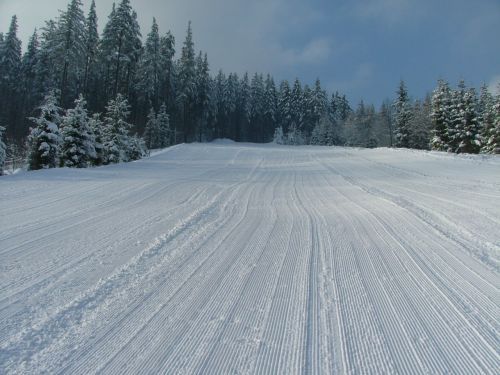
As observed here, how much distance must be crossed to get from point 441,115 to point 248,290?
46.2 meters

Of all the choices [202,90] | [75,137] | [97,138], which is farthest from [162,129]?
[75,137]

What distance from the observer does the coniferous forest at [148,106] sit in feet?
77.7

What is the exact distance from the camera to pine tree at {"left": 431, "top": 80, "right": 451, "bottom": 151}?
4250 centimetres

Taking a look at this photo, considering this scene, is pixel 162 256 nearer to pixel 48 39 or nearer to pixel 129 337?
pixel 129 337

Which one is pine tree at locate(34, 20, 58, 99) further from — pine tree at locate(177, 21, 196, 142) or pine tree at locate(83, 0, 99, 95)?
pine tree at locate(177, 21, 196, 142)

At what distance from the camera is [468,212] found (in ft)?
25.4

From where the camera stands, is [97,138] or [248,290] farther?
[97,138]

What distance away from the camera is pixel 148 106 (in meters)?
63.0

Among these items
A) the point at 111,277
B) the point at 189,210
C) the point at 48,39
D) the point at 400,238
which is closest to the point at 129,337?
the point at 111,277

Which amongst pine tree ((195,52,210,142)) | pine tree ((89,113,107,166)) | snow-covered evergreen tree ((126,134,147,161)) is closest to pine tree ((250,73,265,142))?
pine tree ((195,52,210,142))

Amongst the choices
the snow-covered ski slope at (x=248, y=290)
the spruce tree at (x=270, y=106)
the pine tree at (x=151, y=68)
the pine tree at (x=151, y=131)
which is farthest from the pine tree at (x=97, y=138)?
the spruce tree at (x=270, y=106)

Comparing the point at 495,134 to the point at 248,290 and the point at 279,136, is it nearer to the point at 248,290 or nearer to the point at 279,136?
the point at 248,290

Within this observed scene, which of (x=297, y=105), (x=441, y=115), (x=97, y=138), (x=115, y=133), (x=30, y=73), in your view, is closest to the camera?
(x=97, y=138)

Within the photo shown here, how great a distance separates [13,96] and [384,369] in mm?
64815
